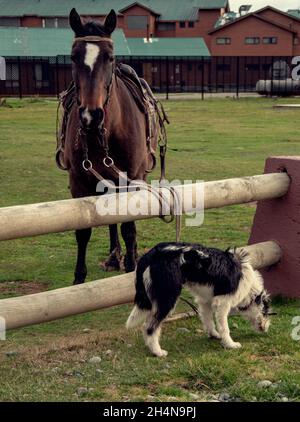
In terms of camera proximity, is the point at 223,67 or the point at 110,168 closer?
the point at 110,168

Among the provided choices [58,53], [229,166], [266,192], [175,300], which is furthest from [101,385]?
[58,53]

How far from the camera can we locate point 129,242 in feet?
21.8

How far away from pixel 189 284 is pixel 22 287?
2530mm

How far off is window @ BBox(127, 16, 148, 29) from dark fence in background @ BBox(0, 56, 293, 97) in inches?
356

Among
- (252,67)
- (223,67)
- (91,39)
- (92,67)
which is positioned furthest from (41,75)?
(92,67)

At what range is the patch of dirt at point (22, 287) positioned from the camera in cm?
650

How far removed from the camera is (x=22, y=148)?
17.5 meters

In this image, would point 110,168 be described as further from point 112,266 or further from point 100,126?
point 112,266

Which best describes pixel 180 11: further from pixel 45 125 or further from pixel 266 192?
pixel 266 192

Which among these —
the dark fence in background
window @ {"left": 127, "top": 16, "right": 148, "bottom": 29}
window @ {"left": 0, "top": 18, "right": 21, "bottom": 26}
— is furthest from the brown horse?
window @ {"left": 0, "top": 18, "right": 21, "bottom": 26}

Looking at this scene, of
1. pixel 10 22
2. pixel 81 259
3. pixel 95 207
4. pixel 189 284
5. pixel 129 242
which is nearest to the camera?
pixel 189 284

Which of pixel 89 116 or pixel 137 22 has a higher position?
pixel 137 22

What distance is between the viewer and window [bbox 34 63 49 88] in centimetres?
4888
